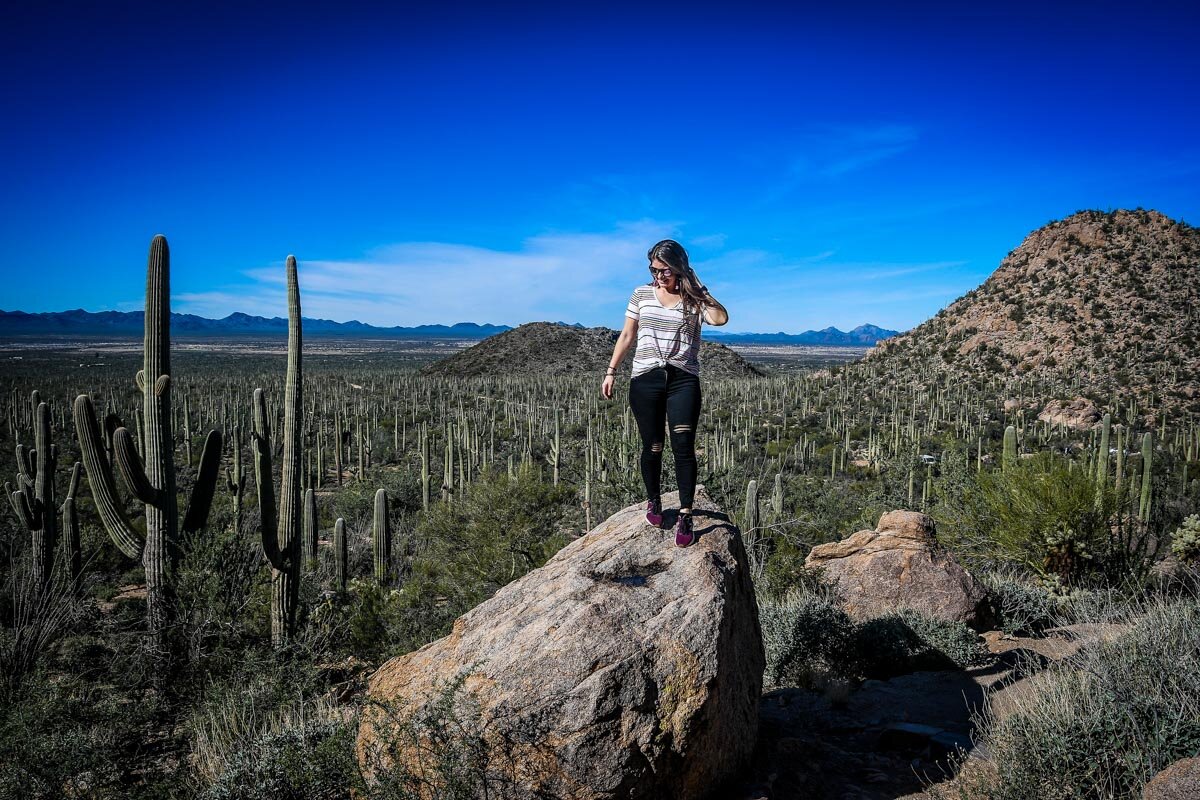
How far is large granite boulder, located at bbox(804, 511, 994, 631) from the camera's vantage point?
7465 millimetres

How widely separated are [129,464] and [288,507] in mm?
1685

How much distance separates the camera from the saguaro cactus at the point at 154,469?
6.94m

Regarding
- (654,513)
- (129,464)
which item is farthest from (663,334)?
(129,464)

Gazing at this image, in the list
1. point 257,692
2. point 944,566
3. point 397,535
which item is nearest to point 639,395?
point 257,692

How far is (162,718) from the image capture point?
20.9 ft

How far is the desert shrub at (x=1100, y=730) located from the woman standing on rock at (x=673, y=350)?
84.2 inches

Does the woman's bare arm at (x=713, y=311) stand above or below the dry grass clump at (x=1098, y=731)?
above

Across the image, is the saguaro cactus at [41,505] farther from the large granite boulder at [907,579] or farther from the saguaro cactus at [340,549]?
the large granite boulder at [907,579]

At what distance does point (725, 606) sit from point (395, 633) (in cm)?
627

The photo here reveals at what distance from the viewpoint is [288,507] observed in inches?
306

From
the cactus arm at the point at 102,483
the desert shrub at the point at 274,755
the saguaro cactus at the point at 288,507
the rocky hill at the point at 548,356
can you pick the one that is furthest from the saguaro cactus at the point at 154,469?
the rocky hill at the point at 548,356

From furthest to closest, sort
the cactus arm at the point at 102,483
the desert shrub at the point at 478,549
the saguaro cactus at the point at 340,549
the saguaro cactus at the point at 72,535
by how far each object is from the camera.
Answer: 1. the saguaro cactus at the point at 340,549
2. the saguaro cactus at the point at 72,535
3. the desert shrub at the point at 478,549
4. the cactus arm at the point at 102,483

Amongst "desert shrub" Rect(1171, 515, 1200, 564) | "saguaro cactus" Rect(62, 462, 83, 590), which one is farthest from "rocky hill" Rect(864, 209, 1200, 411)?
"saguaro cactus" Rect(62, 462, 83, 590)

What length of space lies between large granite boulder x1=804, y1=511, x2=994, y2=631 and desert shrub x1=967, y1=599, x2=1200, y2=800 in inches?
126
